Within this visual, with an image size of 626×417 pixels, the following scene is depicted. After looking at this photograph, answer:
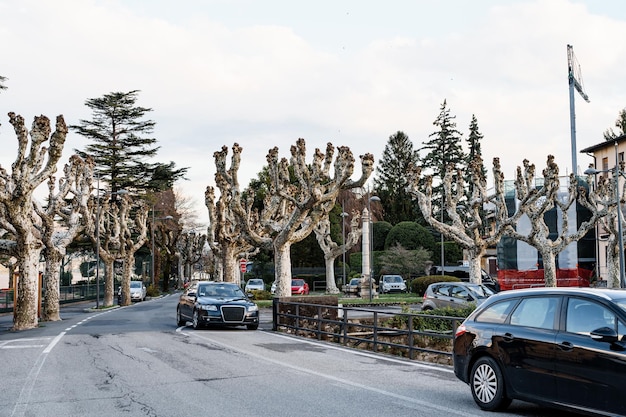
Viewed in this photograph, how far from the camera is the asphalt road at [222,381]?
31.2ft

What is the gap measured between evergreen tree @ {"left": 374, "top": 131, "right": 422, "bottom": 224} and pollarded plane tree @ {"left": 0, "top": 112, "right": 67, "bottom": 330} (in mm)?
68534

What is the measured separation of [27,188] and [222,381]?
57.0 feet

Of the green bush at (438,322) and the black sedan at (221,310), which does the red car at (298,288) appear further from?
the green bush at (438,322)

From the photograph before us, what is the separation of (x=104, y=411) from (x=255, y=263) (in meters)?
72.4

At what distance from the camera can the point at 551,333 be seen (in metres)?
8.33

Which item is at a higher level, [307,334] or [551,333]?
[551,333]

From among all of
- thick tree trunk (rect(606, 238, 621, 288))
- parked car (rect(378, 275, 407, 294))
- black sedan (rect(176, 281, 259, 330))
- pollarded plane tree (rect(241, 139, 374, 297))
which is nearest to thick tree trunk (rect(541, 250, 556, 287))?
thick tree trunk (rect(606, 238, 621, 288))

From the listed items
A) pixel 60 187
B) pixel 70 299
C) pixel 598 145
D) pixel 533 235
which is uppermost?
pixel 598 145

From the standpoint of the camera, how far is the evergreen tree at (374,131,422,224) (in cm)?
9506

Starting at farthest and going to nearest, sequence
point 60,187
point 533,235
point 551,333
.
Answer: point 533,235, point 60,187, point 551,333

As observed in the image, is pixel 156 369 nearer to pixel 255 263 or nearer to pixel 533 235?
pixel 533 235

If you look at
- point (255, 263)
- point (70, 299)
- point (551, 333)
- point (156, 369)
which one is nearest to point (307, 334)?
point (156, 369)

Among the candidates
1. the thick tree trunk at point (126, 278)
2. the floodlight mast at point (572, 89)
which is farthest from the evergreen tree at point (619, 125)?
the thick tree trunk at point (126, 278)

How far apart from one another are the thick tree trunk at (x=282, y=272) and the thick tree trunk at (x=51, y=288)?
10151mm
